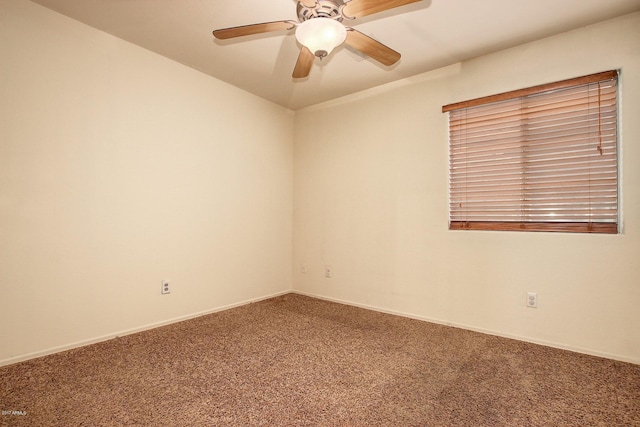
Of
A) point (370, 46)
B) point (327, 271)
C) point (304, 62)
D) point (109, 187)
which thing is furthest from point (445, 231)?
point (109, 187)

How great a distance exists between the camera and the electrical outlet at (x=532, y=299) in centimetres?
246

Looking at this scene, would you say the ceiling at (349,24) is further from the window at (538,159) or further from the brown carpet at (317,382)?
the brown carpet at (317,382)

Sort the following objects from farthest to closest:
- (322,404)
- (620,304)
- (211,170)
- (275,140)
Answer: (275,140)
(211,170)
(620,304)
(322,404)

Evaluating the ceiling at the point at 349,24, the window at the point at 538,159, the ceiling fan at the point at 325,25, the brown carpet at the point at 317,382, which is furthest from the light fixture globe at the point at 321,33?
the brown carpet at the point at 317,382

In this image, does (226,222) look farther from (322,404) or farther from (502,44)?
(502,44)

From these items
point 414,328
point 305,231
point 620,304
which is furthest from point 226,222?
point 620,304

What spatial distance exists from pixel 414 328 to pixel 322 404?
1.41 metres

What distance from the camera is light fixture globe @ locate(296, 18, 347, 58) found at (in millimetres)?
1569

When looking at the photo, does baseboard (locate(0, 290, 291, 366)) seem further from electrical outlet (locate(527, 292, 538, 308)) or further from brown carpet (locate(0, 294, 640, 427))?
electrical outlet (locate(527, 292, 538, 308))

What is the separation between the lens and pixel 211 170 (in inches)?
126

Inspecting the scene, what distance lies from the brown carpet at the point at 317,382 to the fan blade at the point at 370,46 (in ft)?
6.42

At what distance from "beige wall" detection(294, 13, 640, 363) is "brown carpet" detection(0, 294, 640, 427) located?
0.97 feet

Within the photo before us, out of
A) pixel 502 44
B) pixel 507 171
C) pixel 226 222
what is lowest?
pixel 226 222

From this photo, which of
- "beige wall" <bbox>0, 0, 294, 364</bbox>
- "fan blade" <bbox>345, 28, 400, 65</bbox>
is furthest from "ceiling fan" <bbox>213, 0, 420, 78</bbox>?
"beige wall" <bbox>0, 0, 294, 364</bbox>
